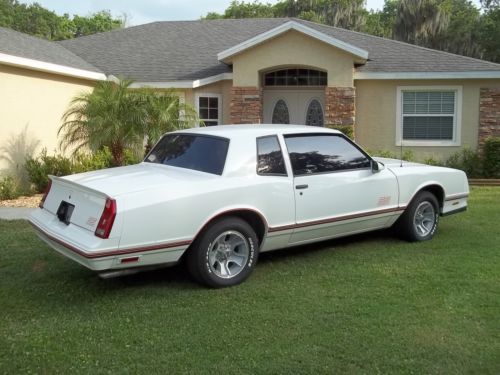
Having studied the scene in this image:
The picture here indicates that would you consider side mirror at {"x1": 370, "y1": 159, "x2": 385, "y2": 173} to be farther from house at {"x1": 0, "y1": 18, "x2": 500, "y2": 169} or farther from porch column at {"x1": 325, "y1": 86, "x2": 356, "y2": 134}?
house at {"x1": 0, "y1": 18, "x2": 500, "y2": 169}

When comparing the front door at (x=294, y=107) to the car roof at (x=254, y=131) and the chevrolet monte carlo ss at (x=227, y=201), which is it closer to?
the chevrolet monte carlo ss at (x=227, y=201)

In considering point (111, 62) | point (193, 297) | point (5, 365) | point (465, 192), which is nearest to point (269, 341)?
point (193, 297)

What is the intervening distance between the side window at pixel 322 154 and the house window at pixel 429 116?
8.52 meters

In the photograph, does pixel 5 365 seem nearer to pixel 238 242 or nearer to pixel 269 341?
pixel 269 341

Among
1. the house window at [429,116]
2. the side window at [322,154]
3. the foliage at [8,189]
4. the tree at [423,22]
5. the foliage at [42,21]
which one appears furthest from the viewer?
the foliage at [42,21]

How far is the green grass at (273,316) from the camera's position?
384 centimetres

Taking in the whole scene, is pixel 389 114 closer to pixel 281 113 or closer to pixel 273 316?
pixel 281 113

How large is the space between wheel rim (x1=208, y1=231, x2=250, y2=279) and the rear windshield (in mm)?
642

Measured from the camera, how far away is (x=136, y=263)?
4832mm

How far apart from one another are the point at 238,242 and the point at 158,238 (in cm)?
90

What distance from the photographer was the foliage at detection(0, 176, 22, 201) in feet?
35.8

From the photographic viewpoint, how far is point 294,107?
15805 mm

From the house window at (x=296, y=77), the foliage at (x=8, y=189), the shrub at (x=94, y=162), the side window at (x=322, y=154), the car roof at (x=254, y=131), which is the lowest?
the foliage at (x=8, y=189)

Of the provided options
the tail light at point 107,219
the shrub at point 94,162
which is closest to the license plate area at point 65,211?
the tail light at point 107,219
